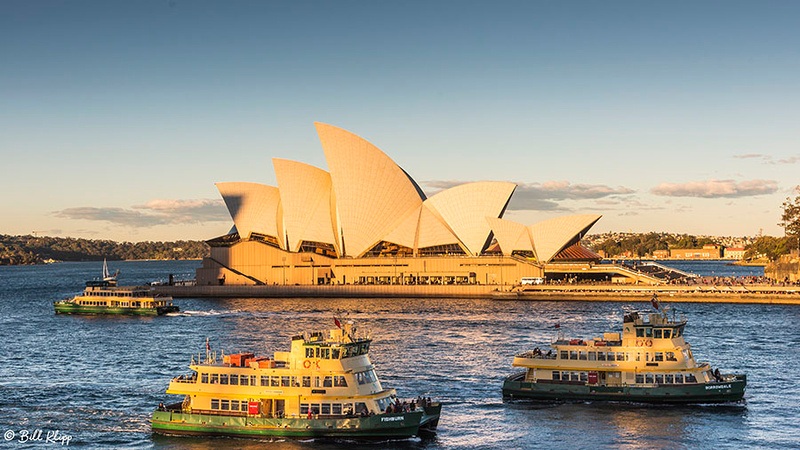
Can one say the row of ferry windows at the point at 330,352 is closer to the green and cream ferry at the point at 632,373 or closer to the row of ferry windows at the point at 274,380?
the row of ferry windows at the point at 274,380

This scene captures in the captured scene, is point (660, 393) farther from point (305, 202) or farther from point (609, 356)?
point (305, 202)

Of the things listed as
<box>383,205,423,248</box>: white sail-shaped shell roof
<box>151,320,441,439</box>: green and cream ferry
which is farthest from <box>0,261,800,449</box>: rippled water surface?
<box>383,205,423,248</box>: white sail-shaped shell roof

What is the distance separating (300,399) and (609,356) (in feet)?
53.8

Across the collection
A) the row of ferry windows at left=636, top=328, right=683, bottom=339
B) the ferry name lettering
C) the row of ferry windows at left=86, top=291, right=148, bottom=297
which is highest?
the row of ferry windows at left=86, top=291, right=148, bottom=297

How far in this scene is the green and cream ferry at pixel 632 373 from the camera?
131 feet

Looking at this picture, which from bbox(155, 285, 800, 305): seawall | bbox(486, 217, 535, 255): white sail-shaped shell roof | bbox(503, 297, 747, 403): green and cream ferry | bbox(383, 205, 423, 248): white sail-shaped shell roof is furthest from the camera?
bbox(383, 205, 423, 248): white sail-shaped shell roof

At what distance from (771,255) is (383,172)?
313 ft

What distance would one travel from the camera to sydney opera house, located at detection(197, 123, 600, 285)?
4535 inches

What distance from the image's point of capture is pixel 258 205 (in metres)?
124

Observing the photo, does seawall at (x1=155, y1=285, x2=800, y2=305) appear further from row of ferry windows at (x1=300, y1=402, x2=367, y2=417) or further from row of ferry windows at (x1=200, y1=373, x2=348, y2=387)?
row of ferry windows at (x1=200, y1=373, x2=348, y2=387)

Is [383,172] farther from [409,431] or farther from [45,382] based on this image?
[409,431]

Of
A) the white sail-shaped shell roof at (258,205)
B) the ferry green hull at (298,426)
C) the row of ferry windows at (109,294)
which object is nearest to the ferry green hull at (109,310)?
the row of ferry windows at (109,294)

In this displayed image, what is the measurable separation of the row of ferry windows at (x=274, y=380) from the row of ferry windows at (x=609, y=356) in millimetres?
13824

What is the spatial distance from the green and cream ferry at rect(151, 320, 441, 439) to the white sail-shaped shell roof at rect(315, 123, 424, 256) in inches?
3215
